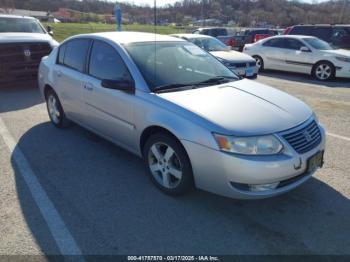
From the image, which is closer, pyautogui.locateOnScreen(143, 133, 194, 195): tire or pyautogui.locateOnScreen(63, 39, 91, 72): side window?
pyautogui.locateOnScreen(143, 133, 194, 195): tire

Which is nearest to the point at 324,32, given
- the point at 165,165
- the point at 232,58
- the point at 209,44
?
the point at 209,44

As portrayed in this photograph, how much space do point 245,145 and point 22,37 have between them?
781 cm

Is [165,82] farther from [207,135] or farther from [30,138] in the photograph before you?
[30,138]

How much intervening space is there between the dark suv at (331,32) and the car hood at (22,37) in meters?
9.97

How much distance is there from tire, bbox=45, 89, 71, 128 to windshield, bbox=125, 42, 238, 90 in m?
2.05

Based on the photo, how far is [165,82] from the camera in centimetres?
357

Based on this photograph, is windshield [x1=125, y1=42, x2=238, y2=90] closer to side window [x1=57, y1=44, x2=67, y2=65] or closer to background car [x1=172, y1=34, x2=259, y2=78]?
side window [x1=57, y1=44, x2=67, y2=65]

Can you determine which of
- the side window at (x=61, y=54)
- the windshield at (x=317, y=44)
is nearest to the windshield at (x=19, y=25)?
the side window at (x=61, y=54)

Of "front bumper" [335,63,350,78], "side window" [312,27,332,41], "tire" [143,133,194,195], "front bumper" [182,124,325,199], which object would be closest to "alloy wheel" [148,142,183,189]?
"tire" [143,133,194,195]

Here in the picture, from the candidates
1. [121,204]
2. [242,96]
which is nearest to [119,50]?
[242,96]

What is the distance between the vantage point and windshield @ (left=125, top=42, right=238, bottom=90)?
362 centimetres

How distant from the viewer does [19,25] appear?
31.0 ft

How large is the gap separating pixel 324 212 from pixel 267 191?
0.70m

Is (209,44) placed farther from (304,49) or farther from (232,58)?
(304,49)
